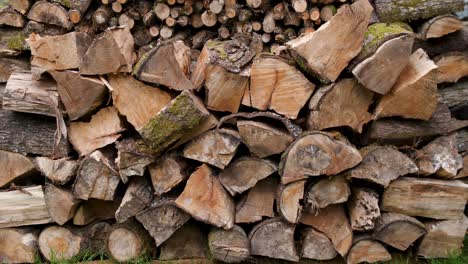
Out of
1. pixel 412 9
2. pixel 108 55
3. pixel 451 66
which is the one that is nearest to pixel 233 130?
pixel 108 55

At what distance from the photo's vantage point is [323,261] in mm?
3061

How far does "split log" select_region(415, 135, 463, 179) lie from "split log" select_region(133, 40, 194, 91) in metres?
1.38

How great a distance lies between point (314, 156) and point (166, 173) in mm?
826

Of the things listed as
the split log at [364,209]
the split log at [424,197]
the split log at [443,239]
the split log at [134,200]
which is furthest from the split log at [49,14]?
the split log at [443,239]

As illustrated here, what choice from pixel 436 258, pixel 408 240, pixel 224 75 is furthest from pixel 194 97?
pixel 436 258

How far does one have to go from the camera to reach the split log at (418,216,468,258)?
3020 mm

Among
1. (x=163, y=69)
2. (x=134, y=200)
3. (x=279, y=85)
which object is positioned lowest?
(x=134, y=200)

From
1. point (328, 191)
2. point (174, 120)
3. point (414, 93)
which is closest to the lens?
point (174, 120)

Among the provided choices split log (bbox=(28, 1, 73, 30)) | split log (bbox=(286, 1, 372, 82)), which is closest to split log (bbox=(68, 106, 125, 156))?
split log (bbox=(28, 1, 73, 30))

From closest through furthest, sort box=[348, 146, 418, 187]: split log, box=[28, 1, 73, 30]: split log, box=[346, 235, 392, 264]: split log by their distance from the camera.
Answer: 1. box=[348, 146, 418, 187]: split log
2. box=[346, 235, 392, 264]: split log
3. box=[28, 1, 73, 30]: split log

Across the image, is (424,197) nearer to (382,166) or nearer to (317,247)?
(382,166)

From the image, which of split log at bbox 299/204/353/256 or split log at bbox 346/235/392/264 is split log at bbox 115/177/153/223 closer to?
split log at bbox 299/204/353/256

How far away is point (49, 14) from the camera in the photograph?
310cm

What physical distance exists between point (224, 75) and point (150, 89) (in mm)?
430
